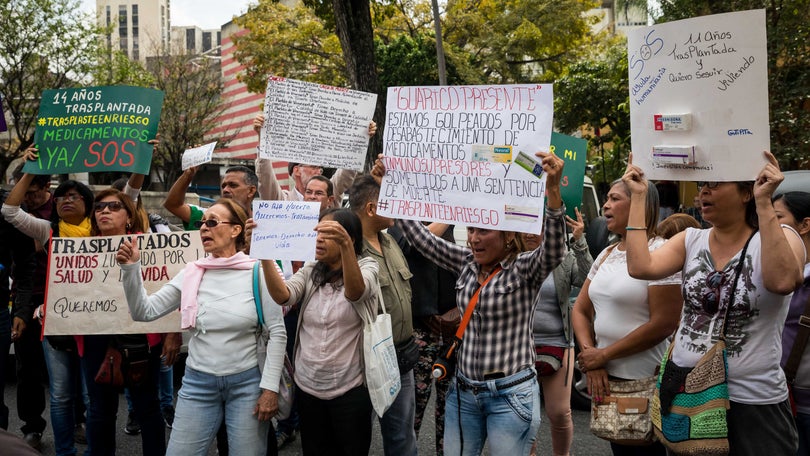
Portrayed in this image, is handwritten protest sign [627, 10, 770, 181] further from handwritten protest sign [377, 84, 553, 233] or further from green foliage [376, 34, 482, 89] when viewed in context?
green foliage [376, 34, 482, 89]

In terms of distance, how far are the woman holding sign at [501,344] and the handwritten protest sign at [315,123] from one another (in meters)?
1.31

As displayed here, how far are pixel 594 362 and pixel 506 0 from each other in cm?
2083

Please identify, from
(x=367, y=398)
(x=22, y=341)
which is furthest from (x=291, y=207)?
(x=22, y=341)

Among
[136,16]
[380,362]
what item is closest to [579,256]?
[380,362]

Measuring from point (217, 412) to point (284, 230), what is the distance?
100 centimetres

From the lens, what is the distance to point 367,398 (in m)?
3.56

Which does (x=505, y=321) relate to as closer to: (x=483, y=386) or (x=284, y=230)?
(x=483, y=386)

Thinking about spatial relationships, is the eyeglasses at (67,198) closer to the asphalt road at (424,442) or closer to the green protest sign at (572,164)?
the asphalt road at (424,442)

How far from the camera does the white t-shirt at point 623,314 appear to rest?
11.6 ft

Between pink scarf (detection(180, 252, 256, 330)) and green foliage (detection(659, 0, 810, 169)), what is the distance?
13.3m

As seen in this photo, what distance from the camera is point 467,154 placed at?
3.65 meters

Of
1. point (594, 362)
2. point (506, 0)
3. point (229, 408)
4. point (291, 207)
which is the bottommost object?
point (229, 408)

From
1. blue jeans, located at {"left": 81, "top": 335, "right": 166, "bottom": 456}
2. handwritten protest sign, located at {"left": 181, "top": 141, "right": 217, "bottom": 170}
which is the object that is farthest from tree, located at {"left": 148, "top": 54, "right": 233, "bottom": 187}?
blue jeans, located at {"left": 81, "top": 335, "right": 166, "bottom": 456}

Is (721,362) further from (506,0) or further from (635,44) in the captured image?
(506,0)
